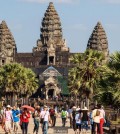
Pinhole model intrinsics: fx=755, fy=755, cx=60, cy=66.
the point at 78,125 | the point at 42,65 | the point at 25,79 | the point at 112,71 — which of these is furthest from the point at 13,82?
the point at 42,65

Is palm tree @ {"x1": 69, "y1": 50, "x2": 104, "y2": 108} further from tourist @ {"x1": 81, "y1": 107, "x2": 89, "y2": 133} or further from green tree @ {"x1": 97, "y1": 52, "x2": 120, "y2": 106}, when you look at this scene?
tourist @ {"x1": 81, "y1": 107, "x2": 89, "y2": 133}

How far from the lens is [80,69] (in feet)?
222

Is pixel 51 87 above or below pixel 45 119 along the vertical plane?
above

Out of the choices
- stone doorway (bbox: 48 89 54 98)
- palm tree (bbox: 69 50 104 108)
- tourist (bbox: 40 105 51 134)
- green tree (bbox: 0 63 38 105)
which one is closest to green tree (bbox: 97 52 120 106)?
→ tourist (bbox: 40 105 51 134)

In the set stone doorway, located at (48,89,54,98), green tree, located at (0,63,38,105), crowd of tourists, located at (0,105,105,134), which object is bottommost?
crowd of tourists, located at (0,105,105,134)

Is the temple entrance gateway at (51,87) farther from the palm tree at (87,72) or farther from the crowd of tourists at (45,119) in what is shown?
the crowd of tourists at (45,119)

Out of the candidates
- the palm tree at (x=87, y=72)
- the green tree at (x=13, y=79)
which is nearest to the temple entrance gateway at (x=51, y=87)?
the green tree at (x=13, y=79)

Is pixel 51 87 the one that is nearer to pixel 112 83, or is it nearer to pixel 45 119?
pixel 112 83

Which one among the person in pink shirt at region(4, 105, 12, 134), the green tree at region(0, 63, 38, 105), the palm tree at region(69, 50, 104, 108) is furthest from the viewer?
the green tree at region(0, 63, 38, 105)

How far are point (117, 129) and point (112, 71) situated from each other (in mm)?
11940

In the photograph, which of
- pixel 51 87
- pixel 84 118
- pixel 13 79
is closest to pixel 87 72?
pixel 84 118

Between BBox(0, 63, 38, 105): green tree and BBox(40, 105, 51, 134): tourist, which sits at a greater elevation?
BBox(0, 63, 38, 105): green tree

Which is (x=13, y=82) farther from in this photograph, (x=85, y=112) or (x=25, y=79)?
(x=85, y=112)

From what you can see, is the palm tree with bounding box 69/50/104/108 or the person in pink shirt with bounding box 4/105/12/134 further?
the palm tree with bounding box 69/50/104/108
